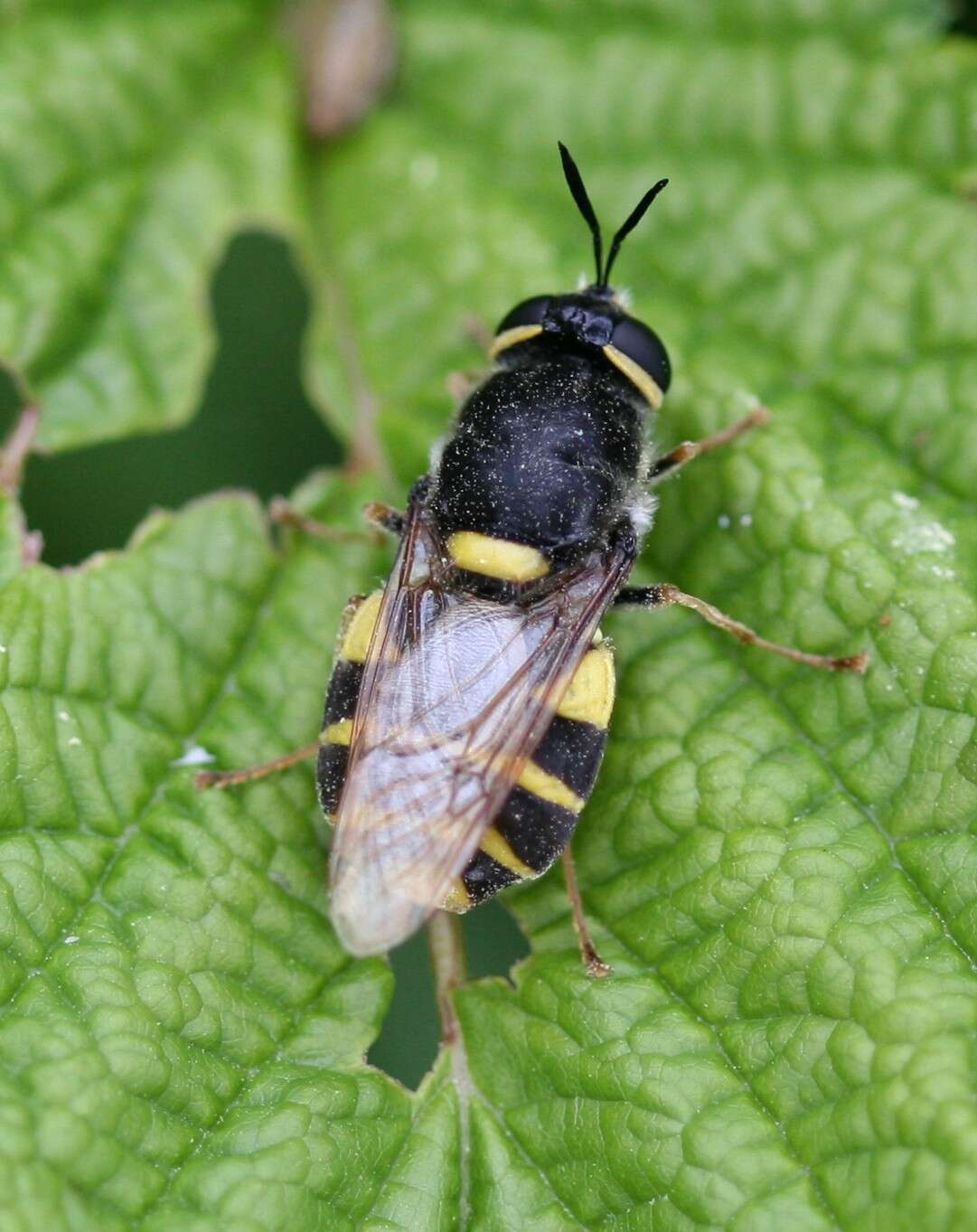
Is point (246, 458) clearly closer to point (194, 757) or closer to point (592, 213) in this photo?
point (194, 757)

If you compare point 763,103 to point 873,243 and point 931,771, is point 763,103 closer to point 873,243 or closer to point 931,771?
point 873,243

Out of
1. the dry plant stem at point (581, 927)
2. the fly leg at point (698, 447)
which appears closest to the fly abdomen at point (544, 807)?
the dry plant stem at point (581, 927)

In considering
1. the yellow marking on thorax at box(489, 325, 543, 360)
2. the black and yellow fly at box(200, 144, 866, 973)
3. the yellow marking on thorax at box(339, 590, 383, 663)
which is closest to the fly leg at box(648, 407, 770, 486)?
the black and yellow fly at box(200, 144, 866, 973)

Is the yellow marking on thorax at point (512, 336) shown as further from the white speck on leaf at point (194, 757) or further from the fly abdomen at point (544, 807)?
the white speck on leaf at point (194, 757)

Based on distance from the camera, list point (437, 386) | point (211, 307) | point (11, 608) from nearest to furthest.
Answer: point (11, 608)
point (437, 386)
point (211, 307)

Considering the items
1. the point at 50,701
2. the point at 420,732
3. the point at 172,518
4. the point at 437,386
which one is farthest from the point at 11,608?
the point at 437,386

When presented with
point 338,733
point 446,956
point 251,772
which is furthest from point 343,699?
point 446,956

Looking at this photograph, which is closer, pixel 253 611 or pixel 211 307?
pixel 253 611
